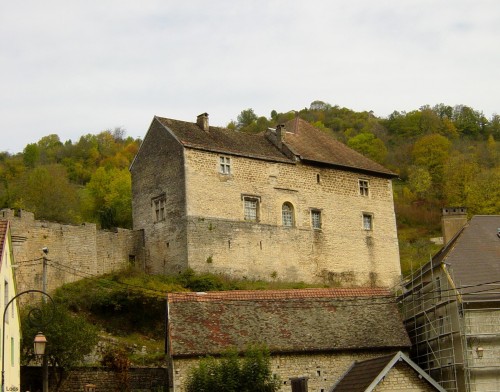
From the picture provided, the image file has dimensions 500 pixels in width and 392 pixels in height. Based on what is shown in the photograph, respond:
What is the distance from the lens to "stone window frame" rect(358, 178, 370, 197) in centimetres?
5156

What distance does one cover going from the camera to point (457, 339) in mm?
31125

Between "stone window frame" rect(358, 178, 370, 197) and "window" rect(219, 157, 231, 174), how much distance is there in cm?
913

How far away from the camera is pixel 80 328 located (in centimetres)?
3281

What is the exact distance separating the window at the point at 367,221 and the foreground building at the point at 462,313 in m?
16.3

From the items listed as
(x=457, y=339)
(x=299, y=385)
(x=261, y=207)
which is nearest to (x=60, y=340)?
(x=299, y=385)

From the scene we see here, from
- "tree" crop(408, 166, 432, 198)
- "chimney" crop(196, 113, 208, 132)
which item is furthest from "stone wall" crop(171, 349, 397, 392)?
"tree" crop(408, 166, 432, 198)

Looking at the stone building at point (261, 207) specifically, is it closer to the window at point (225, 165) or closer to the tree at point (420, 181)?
the window at point (225, 165)

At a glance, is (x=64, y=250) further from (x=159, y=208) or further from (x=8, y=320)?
(x=8, y=320)

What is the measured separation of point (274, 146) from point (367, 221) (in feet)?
23.1

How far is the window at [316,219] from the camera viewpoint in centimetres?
4891

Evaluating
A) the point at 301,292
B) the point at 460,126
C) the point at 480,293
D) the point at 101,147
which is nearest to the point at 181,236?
the point at 301,292

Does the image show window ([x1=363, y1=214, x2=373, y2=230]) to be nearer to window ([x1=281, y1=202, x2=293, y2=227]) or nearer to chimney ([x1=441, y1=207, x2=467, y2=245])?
window ([x1=281, y1=202, x2=293, y2=227])

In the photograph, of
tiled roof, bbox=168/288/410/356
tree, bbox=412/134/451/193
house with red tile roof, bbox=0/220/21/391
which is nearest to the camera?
house with red tile roof, bbox=0/220/21/391

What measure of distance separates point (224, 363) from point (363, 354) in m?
5.82
